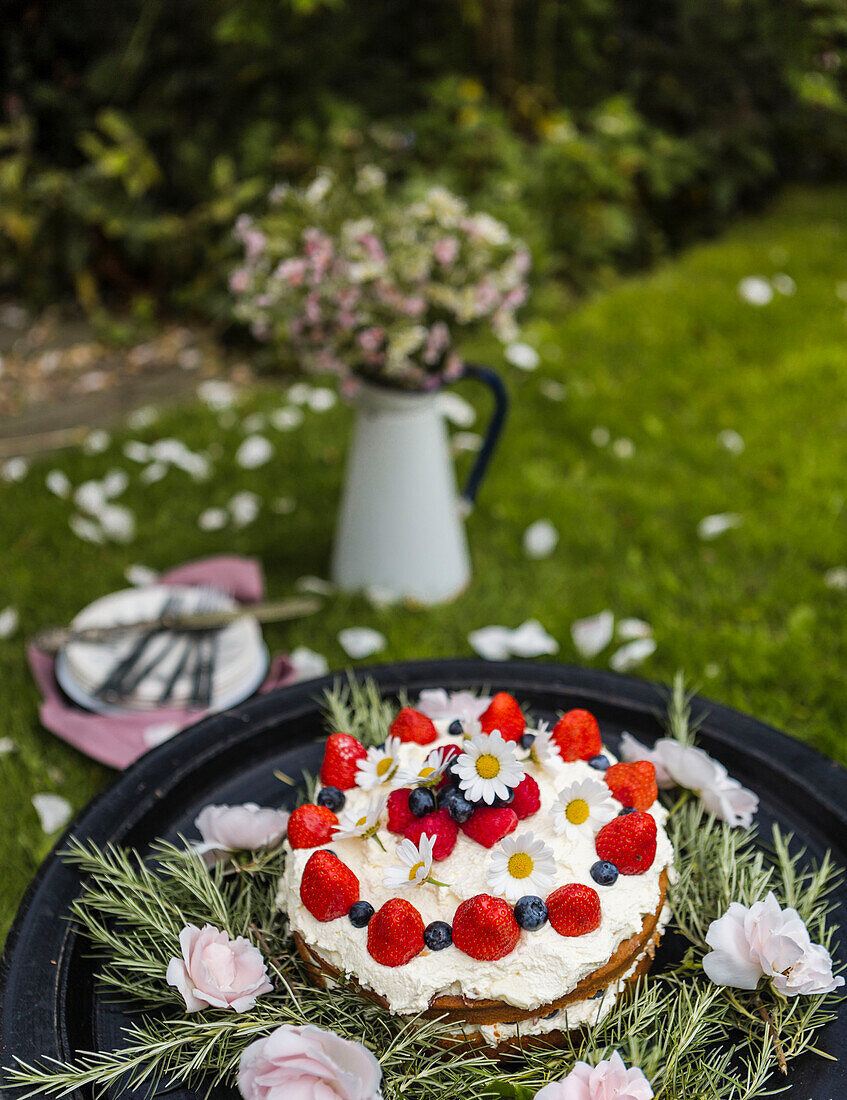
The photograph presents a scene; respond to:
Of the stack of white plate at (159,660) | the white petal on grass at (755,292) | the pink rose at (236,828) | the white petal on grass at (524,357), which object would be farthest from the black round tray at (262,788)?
the white petal on grass at (755,292)

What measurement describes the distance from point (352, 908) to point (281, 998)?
13 cm

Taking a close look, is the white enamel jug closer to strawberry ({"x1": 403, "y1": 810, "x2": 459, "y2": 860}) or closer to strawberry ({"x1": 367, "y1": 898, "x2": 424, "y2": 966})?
strawberry ({"x1": 403, "y1": 810, "x2": 459, "y2": 860})

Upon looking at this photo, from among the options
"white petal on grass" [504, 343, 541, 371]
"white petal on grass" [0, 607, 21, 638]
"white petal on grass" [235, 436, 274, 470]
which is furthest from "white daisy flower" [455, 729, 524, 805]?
"white petal on grass" [504, 343, 541, 371]

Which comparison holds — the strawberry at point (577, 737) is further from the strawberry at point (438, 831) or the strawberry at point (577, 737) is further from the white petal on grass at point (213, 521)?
the white petal on grass at point (213, 521)

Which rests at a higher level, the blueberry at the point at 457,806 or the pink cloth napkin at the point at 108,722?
the blueberry at the point at 457,806

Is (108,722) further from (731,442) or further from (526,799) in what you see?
(731,442)

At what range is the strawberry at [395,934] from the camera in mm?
1007

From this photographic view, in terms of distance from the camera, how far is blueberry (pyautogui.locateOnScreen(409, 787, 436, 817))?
113cm

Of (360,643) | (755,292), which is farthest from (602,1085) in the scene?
(755,292)

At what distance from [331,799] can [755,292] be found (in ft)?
11.9

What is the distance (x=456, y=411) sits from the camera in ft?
11.1

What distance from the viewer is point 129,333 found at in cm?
470

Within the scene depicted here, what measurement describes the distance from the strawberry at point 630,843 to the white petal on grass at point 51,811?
1280 millimetres

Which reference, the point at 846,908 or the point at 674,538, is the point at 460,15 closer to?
the point at 674,538
